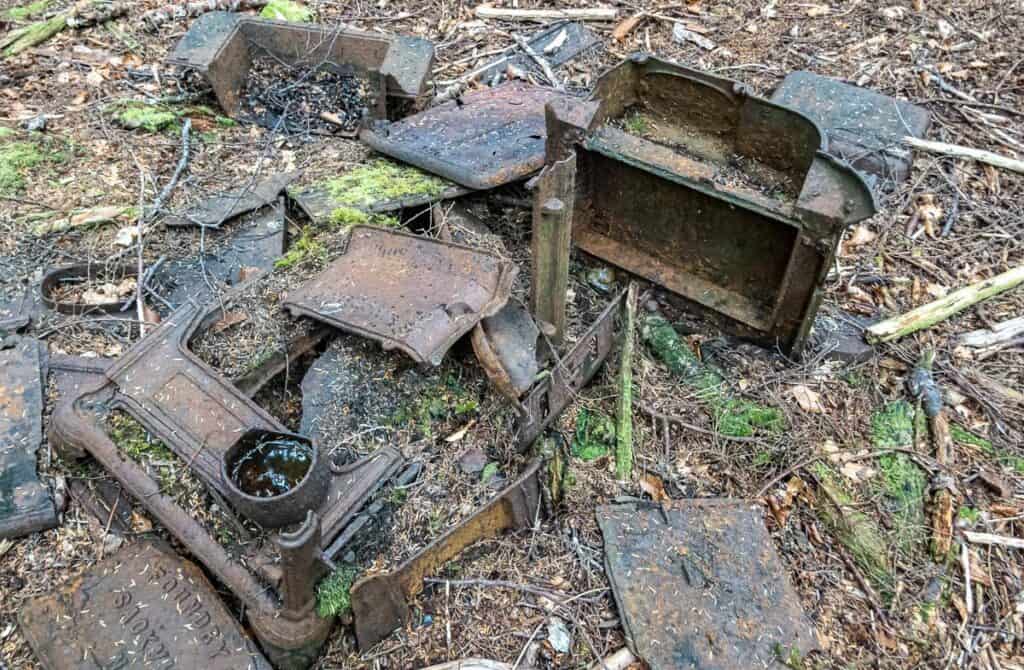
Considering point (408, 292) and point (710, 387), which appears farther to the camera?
point (710, 387)

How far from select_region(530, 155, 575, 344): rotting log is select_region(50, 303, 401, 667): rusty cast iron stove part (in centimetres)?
111

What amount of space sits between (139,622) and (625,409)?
254 cm

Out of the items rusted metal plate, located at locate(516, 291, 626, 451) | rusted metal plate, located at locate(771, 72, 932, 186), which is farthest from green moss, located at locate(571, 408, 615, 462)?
rusted metal plate, located at locate(771, 72, 932, 186)

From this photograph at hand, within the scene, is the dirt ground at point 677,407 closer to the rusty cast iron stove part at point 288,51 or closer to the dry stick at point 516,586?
the dry stick at point 516,586

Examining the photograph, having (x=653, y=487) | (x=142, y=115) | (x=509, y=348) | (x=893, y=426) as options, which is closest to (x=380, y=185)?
(x=509, y=348)

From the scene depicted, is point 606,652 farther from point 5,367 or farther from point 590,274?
point 5,367

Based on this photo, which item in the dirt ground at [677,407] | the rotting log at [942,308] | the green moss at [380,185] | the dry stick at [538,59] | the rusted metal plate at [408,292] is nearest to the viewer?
the dirt ground at [677,407]

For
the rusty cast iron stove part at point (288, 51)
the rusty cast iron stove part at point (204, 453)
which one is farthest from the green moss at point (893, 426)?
the rusty cast iron stove part at point (288, 51)

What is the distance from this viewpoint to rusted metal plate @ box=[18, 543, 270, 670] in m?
2.99

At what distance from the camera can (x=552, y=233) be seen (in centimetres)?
344

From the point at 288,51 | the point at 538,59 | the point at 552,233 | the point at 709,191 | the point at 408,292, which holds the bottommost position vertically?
the point at 538,59

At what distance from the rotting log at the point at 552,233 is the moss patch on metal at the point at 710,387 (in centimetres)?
98

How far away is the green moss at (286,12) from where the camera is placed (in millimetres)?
7074

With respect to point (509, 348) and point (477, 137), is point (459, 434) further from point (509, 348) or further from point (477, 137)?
point (477, 137)
